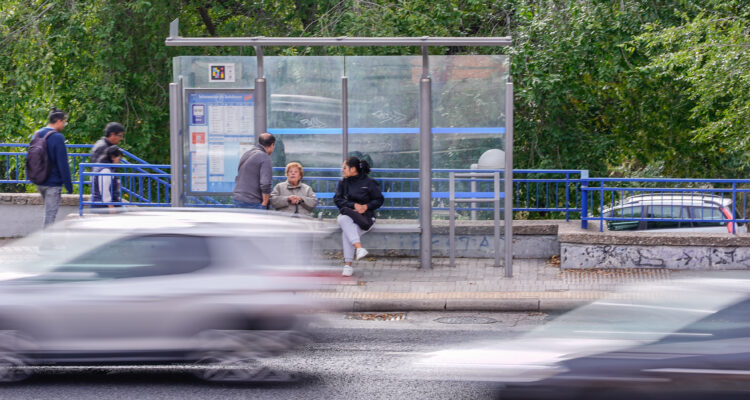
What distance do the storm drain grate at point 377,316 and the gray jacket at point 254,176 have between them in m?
2.39

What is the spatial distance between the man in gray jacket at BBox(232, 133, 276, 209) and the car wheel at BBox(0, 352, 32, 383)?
5.03 m

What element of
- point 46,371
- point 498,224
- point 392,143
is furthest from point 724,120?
point 46,371

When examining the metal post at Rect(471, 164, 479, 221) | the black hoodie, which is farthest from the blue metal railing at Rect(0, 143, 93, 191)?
the metal post at Rect(471, 164, 479, 221)

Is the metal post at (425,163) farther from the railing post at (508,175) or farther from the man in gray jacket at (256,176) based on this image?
the man in gray jacket at (256,176)

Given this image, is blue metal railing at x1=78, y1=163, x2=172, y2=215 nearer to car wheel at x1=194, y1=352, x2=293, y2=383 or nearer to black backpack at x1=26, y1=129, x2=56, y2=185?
black backpack at x1=26, y1=129, x2=56, y2=185

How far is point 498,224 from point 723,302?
24.2ft

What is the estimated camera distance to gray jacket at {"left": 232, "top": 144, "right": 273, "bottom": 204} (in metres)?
11.7

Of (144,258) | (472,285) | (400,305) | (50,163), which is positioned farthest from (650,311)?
(50,163)

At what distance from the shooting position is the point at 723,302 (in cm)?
491

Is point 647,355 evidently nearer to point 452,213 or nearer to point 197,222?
point 197,222

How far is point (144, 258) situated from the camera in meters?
6.48

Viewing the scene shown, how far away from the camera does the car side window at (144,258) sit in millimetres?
6461

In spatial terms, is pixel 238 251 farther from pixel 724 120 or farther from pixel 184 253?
pixel 724 120

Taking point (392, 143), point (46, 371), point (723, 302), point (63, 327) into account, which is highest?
point (392, 143)
